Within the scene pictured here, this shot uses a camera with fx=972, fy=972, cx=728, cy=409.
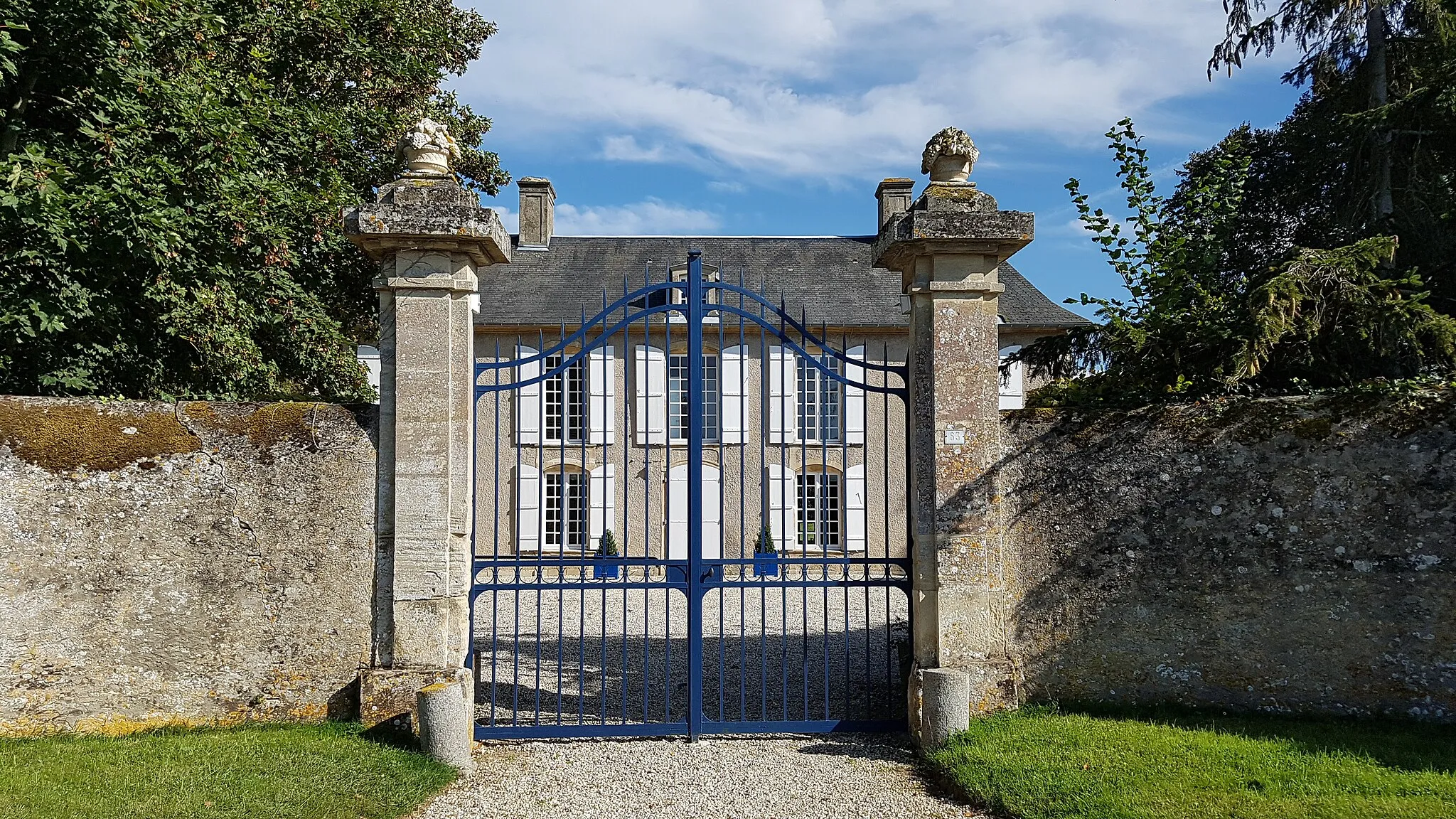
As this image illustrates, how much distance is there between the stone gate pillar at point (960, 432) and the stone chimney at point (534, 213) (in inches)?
603

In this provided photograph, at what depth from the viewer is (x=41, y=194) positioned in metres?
5.59

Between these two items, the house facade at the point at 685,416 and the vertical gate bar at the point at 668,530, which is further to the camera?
the house facade at the point at 685,416

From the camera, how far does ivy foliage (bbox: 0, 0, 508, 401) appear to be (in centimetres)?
632

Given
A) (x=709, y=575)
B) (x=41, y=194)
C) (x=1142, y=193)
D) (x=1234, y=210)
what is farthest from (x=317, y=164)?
(x=1234, y=210)

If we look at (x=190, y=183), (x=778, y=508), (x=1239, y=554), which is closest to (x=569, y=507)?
(x=778, y=508)

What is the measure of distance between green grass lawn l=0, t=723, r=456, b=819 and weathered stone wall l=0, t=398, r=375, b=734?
22cm

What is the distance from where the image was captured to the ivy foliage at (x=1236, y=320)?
5633 millimetres

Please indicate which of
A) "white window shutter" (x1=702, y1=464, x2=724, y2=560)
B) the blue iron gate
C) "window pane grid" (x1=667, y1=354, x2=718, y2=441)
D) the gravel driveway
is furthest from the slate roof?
the gravel driveway

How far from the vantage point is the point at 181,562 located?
495 cm

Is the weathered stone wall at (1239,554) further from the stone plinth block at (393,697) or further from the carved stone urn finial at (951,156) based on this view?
the stone plinth block at (393,697)

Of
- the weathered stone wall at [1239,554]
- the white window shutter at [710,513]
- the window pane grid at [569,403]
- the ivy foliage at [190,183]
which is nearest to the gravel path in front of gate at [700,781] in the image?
the weathered stone wall at [1239,554]

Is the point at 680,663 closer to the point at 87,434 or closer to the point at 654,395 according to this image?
the point at 87,434

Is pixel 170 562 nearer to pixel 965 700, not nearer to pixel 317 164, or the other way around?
pixel 965 700

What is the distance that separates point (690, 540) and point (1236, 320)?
11.6 feet
